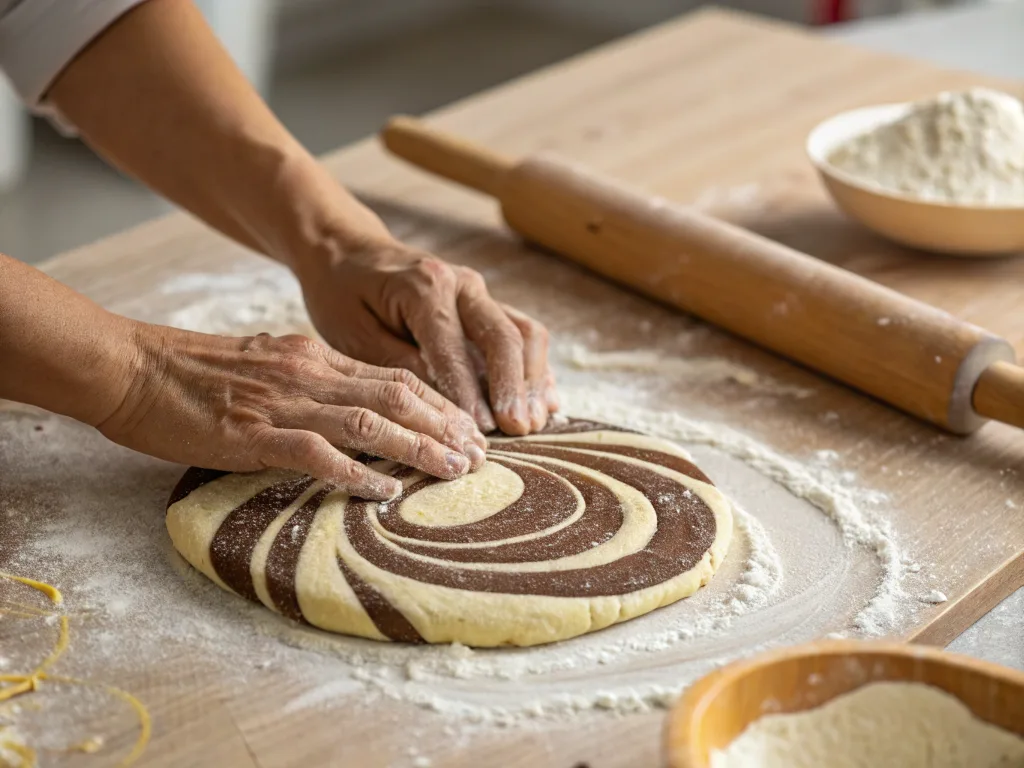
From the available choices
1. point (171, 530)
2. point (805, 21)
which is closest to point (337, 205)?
point (171, 530)

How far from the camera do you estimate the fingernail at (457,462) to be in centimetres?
→ 151

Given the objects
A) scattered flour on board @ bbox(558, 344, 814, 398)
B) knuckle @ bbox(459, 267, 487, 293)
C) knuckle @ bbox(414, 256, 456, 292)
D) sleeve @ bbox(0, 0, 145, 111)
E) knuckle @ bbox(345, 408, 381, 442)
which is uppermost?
sleeve @ bbox(0, 0, 145, 111)

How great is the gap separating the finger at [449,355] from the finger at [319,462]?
217 millimetres

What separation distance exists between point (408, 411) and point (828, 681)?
0.66 meters

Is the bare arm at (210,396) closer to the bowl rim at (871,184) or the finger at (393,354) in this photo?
the finger at (393,354)

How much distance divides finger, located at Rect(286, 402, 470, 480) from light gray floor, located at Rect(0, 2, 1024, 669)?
657 millimetres

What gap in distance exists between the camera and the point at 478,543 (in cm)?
141

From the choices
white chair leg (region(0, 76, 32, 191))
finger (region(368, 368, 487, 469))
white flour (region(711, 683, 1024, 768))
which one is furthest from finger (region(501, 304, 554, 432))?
white chair leg (region(0, 76, 32, 191))

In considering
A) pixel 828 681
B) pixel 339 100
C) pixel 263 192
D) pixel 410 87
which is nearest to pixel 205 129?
pixel 263 192

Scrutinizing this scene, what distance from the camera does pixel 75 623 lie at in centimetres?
136

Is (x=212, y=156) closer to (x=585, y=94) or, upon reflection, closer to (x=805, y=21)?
(x=585, y=94)

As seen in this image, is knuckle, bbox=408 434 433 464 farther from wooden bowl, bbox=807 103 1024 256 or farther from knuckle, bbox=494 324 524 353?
wooden bowl, bbox=807 103 1024 256

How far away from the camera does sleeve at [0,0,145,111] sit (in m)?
1.90

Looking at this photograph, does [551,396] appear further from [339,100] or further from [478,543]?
[339,100]
